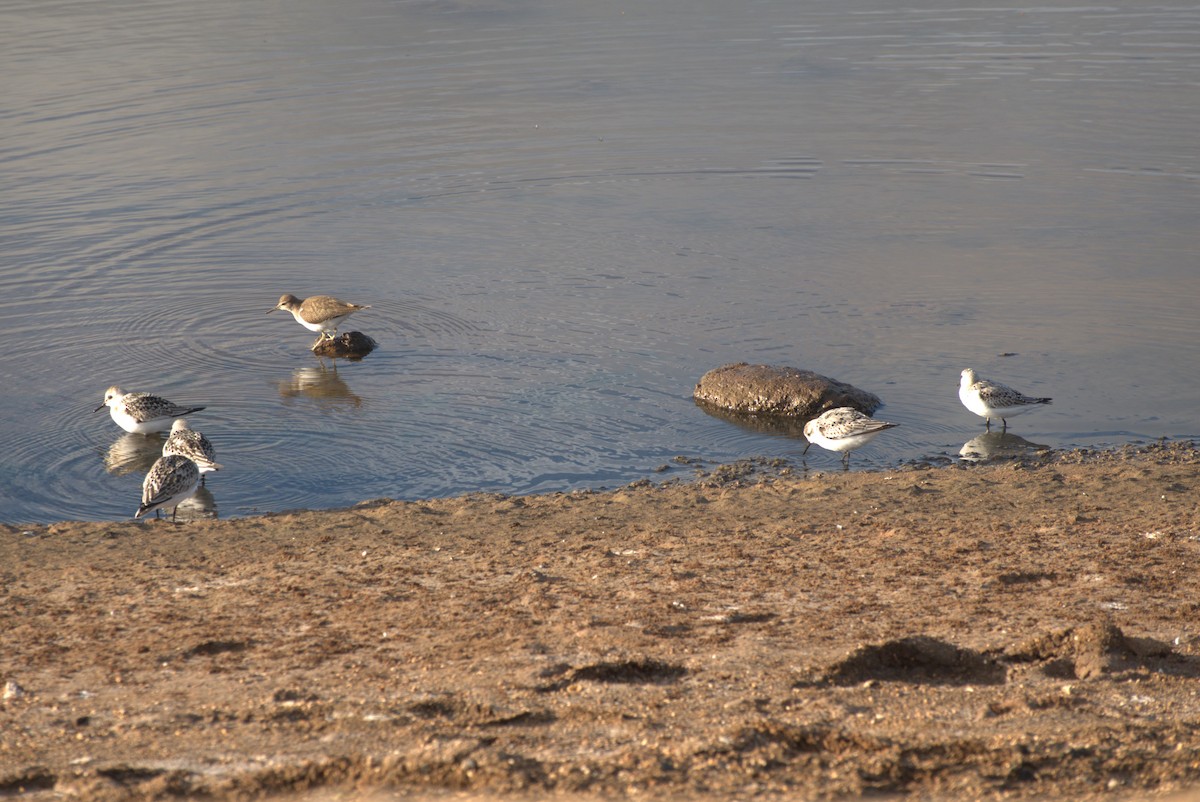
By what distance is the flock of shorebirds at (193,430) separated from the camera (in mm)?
9664

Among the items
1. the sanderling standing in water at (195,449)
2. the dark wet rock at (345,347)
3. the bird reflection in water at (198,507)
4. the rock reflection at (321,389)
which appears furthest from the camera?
the dark wet rock at (345,347)

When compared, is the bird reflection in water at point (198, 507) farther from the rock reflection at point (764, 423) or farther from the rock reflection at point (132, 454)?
the rock reflection at point (764, 423)

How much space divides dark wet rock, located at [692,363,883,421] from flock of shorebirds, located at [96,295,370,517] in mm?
4326

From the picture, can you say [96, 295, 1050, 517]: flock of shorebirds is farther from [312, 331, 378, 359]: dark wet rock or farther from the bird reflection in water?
[312, 331, 378, 359]: dark wet rock

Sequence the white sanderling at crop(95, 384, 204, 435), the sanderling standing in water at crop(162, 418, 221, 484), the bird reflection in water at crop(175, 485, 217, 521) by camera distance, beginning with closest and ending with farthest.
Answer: the bird reflection in water at crop(175, 485, 217, 521) → the sanderling standing in water at crop(162, 418, 221, 484) → the white sanderling at crop(95, 384, 204, 435)

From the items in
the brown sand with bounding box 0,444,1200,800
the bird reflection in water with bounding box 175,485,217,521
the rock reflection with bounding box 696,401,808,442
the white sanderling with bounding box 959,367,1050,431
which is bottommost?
the rock reflection with bounding box 696,401,808,442

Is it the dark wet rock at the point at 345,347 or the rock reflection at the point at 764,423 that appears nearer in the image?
the rock reflection at the point at 764,423

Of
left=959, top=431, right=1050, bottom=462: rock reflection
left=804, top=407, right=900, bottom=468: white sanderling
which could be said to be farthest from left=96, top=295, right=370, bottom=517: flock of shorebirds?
left=959, top=431, right=1050, bottom=462: rock reflection

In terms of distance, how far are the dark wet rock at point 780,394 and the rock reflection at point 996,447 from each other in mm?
1021

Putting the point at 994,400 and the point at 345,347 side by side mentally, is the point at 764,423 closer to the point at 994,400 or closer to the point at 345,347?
the point at 994,400

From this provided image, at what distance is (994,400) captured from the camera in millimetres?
11312

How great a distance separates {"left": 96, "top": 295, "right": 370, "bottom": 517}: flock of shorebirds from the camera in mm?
9633

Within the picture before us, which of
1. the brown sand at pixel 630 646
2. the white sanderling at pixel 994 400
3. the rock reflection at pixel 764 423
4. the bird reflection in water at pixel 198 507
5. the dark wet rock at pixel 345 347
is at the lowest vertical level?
the rock reflection at pixel 764 423

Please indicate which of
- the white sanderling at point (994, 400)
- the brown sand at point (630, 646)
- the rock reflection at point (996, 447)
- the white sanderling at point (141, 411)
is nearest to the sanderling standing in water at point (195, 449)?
the white sanderling at point (141, 411)
